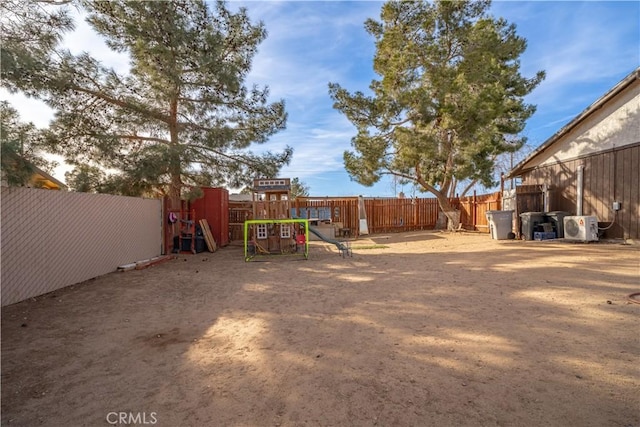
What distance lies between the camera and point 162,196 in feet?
36.5

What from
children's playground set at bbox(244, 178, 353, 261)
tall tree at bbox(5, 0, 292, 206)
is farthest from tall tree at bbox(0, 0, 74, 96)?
children's playground set at bbox(244, 178, 353, 261)

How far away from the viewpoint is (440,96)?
14359 mm

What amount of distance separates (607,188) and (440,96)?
23.8 ft

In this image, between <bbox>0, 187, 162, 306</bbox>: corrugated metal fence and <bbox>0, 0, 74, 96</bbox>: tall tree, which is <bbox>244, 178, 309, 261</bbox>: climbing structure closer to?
<bbox>0, 187, 162, 306</bbox>: corrugated metal fence

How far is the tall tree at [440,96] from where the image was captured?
555 inches

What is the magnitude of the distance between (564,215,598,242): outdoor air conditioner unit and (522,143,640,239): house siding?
0.59 meters

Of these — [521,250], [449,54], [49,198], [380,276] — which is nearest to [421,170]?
[449,54]

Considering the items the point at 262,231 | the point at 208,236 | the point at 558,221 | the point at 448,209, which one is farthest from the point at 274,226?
the point at 448,209

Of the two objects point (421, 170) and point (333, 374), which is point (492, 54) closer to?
point (421, 170)

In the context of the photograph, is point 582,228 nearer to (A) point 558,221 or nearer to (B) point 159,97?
(A) point 558,221

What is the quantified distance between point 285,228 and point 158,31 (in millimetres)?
7188

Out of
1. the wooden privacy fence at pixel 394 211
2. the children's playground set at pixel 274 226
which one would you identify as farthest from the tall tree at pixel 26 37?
the wooden privacy fence at pixel 394 211

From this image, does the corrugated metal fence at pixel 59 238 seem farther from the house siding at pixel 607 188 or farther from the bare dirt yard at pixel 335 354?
the house siding at pixel 607 188

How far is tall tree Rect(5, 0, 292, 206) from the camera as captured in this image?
8.95 m
